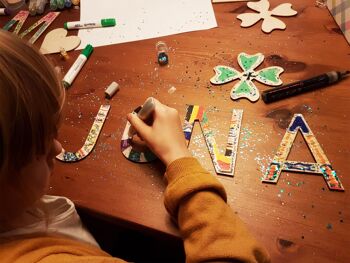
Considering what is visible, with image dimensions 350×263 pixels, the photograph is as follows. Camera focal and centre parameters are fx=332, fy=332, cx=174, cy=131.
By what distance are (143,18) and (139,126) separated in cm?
40

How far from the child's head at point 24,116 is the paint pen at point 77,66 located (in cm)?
31

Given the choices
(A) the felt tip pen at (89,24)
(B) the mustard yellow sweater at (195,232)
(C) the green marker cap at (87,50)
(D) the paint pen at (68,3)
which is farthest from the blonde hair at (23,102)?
(D) the paint pen at (68,3)

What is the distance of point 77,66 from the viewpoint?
30.8 inches

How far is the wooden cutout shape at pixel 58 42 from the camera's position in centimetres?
84

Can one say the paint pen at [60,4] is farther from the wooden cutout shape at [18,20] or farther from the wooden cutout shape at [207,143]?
the wooden cutout shape at [207,143]

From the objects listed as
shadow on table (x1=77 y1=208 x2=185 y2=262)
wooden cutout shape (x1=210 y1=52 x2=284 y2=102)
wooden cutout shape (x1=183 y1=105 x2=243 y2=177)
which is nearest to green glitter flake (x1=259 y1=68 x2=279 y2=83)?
wooden cutout shape (x1=210 y1=52 x2=284 y2=102)

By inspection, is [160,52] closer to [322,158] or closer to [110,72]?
[110,72]

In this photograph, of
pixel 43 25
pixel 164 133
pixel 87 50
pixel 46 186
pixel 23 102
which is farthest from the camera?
pixel 43 25

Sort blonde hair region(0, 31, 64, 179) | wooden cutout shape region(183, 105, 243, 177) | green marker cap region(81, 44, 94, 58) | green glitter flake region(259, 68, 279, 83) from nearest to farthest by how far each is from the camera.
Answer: blonde hair region(0, 31, 64, 179)
wooden cutout shape region(183, 105, 243, 177)
green glitter flake region(259, 68, 279, 83)
green marker cap region(81, 44, 94, 58)

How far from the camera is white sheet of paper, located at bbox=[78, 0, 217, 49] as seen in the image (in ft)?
2.74

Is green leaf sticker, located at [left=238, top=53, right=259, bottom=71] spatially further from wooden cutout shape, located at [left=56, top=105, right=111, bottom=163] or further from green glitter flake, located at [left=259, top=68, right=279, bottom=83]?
wooden cutout shape, located at [left=56, top=105, right=111, bottom=163]

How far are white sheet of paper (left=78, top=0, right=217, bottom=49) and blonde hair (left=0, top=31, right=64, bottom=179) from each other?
0.44 metres

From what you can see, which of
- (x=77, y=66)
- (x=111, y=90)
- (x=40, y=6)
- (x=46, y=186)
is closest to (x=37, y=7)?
(x=40, y=6)

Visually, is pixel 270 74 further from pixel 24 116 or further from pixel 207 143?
Result: pixel 24 116
